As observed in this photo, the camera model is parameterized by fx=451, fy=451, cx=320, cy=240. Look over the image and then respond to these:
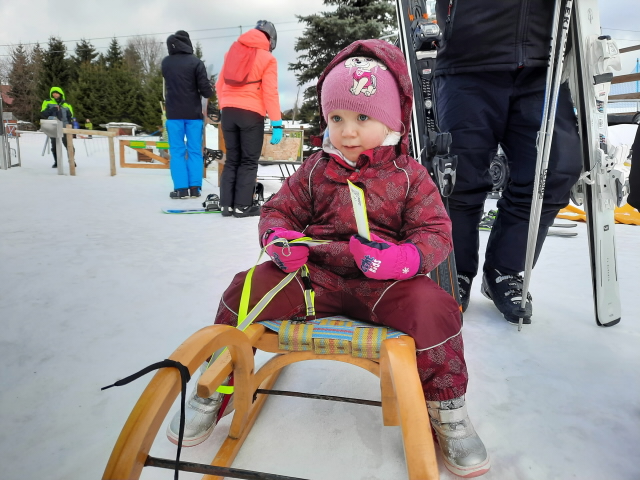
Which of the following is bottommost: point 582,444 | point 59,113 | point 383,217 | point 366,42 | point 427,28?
point 582,444

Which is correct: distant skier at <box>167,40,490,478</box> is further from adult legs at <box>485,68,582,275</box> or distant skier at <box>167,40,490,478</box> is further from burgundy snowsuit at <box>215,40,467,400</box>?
adult legs at <box>485,68,582,275</box>

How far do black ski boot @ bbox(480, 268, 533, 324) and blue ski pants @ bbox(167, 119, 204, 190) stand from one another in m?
3.65

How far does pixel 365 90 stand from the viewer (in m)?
1.13

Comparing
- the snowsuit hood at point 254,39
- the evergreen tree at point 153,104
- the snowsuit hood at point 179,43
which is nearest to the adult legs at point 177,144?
the snowsuit hood at point 179,43

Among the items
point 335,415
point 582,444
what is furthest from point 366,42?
point 582,444

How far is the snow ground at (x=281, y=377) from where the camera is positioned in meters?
0.98

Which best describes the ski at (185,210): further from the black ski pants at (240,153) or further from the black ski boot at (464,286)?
the black ski boot at (464,286)

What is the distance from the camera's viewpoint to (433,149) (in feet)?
4.84

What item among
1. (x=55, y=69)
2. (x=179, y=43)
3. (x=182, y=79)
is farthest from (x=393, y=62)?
(x=55, y=69)

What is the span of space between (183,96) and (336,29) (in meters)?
9.78

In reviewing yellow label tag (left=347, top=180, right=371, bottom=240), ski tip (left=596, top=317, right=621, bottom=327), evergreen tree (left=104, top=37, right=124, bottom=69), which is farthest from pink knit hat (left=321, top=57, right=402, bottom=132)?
evergreen tree (left=104, top=37, right=124, bottom=69)

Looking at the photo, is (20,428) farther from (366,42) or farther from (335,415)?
(366,42)

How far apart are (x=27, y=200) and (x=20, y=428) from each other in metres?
3.64

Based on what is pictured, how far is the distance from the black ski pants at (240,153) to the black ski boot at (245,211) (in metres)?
0.03
